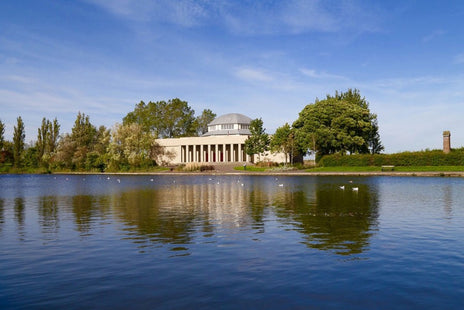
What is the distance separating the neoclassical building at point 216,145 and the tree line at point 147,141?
4.46m

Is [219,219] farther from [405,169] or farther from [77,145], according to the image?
[77,145]

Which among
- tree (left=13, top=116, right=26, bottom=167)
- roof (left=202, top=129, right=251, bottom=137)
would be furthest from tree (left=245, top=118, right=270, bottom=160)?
tree (left=13, top=116, right=26, bottom=167)

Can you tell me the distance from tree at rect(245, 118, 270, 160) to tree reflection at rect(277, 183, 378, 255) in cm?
6935

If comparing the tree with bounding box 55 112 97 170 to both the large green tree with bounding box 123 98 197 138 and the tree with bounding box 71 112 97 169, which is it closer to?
the tree with bounding box 71 112 97 169

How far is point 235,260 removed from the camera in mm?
12039

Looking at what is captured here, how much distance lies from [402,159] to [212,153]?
5964 centimetres

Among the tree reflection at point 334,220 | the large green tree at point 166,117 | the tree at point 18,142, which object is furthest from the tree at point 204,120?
the tree reflection at point 334,220

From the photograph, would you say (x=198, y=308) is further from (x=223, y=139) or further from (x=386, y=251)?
(x=223, y=139)

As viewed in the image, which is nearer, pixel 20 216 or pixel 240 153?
pixel 20 216

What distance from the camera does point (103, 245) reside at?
14453 millimetres

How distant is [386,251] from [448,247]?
2.20 meters

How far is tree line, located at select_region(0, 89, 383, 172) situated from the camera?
278 feet

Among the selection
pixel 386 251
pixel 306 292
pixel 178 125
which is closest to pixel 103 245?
pixel 306 292

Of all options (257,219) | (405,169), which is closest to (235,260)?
(257,219)
